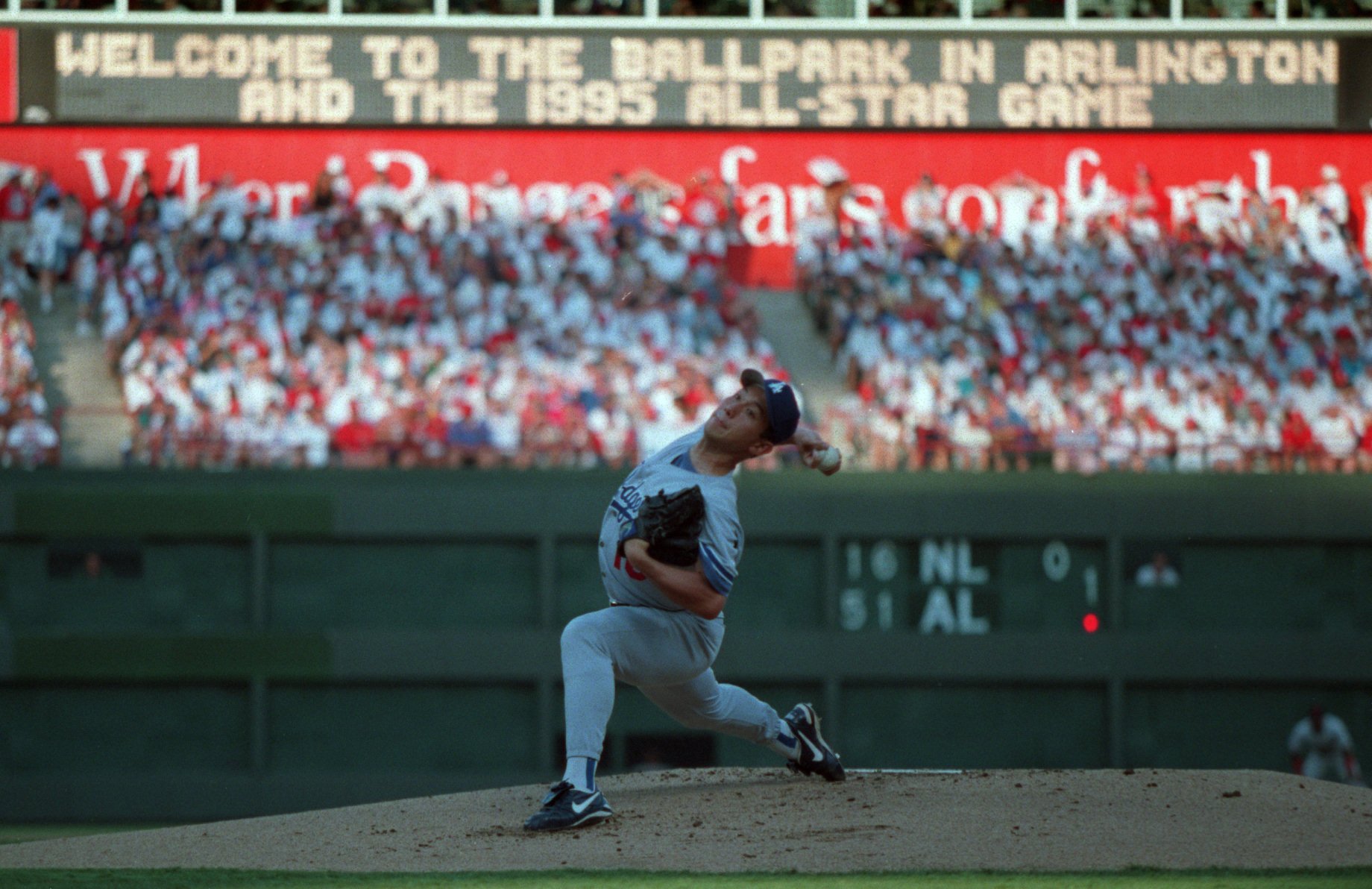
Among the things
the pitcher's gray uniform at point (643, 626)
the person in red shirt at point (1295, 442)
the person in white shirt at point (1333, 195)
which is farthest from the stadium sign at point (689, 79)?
the pitcher's gray uniform at point (643, 626)

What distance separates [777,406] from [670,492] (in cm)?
52

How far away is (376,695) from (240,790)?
60.0 inches

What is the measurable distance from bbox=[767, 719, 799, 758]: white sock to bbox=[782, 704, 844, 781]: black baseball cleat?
0.05ft

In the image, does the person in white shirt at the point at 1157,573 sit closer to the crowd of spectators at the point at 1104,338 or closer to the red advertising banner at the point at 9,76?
the crowd of spectators at the point at 1104,338

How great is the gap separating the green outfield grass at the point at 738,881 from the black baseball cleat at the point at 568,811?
2.23ft

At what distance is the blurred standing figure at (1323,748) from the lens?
653 inches

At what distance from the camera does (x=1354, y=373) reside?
688 inches

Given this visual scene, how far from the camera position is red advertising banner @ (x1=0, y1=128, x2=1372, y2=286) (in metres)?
20.7

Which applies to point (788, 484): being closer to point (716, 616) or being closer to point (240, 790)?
point (240, 790)

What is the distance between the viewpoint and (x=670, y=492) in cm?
657

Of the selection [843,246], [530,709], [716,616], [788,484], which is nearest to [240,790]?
[530,709]

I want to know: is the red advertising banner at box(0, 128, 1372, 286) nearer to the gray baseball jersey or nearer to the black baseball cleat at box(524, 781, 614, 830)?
the gray baseball jersey

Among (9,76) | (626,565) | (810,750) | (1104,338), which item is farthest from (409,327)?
(626,565)

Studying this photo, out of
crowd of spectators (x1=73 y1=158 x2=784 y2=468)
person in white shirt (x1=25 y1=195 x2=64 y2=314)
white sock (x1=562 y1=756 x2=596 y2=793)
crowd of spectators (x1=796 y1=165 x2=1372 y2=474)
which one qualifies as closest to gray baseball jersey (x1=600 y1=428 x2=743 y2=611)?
white sock (x1=562 y1=756 x2=596 y2=793)
